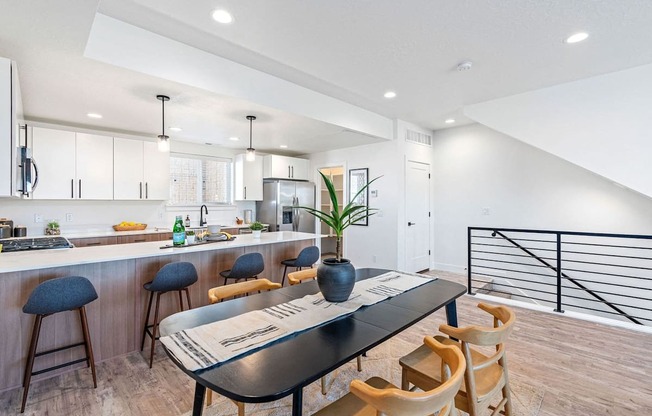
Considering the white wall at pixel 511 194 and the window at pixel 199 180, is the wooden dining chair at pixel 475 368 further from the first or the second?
the window at pixel 199 180

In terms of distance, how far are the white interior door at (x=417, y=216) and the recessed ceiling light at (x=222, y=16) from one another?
382 cm

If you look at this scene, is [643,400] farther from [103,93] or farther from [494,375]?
[103,93]

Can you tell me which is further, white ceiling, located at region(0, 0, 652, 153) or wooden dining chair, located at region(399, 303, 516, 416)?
white ceiling, located at region(0, 0, 652, 153)

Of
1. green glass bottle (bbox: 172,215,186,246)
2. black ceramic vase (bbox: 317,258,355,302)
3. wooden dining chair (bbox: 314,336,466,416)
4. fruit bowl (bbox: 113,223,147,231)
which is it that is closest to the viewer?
wooden dining chair (bbox: 314,336,466,416)

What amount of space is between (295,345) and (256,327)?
0.25 meters

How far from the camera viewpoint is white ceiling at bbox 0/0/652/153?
Result: 216 centimetres

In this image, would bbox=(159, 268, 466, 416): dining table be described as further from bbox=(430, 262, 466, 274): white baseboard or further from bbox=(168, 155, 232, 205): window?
bbox=(168, 155, 232, 205): window

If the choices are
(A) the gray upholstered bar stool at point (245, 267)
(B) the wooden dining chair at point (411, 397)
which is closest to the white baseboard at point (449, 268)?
(A) the gray upholstered bar stool at point (245, 267)

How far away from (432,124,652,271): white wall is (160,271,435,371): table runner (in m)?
3.89

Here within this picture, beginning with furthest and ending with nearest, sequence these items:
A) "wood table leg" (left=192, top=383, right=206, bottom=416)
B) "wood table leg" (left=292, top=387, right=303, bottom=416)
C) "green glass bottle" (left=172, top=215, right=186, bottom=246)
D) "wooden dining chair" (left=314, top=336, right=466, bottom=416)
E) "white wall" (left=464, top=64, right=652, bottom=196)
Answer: "white wall" (left=464, top=64, right=652, bottom=196) < "green glass bottle" (left=172, top=215, right=186, bottom=246) < "wood table leg" (left=192, top=383, right=206, bottom=416) < "wood table leg" (left=292, top=387, right=303, bottom=416) < "wooden dining chair" (left=314, top=336, right=466, bottom=416)

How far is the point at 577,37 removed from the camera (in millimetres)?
2635

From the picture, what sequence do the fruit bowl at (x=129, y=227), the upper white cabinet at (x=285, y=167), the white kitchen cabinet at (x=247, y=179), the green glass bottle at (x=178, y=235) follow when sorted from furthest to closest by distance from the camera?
the upper white cabinet at (x=285, y=167) < the white kitchen cabinet at (x=247, y=179) < the fruit bowl at (x=129, y=227) < the green glass bottle at (x=178, y=235)

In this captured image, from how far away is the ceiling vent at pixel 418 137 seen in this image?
5.40 m

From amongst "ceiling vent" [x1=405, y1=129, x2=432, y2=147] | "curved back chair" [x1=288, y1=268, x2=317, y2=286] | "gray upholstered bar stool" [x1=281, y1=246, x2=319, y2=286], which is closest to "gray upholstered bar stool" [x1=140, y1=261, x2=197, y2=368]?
"curved back chair" [x1=288, y1=268, x2=317, y2=286]
